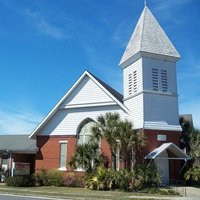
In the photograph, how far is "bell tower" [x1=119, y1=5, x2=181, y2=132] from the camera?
1174 inches

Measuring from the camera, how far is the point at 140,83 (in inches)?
1199

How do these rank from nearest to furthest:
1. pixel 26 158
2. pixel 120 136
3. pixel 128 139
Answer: pixel 128 139
pixel 120 136
pixel 26 158

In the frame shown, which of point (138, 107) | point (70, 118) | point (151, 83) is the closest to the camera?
point (138, 107)

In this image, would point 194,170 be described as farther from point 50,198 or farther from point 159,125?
point 50,198

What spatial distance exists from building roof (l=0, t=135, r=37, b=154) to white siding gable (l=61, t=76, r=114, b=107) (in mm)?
5949

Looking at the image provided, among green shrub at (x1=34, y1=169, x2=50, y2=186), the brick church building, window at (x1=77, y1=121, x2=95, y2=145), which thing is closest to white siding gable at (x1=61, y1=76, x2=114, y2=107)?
the brick church building

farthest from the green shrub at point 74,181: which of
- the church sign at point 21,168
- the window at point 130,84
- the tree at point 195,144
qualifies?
the tree at point 195,144

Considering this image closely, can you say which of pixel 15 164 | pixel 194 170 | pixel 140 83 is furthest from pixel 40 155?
pixel 194 170

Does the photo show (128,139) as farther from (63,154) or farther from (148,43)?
(148,43)

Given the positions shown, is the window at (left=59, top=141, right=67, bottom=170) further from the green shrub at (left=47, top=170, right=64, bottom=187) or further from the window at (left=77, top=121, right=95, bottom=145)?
the green shrub at (left=47, top=170, right=64, bottom=187)

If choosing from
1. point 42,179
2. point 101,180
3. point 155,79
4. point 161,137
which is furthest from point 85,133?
point 155,79

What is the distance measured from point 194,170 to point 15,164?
53.2ft

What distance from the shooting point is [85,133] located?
108ft

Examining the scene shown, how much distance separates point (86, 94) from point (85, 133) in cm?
353
